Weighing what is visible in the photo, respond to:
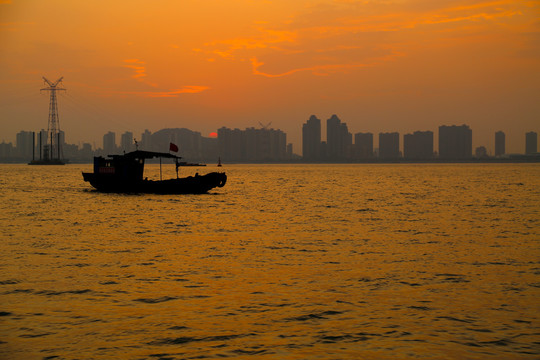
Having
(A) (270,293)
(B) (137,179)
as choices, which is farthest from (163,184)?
(A) (270,293)

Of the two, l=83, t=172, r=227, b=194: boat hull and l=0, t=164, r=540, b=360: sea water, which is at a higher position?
l=83, t=172, r=227, b=194: boat hull

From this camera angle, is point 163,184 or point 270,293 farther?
point 163,184

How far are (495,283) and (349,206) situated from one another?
34480 mm

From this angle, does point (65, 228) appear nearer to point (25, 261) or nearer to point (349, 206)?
point (25, 261)

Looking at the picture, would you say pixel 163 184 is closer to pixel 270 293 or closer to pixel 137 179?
pixel 137 179

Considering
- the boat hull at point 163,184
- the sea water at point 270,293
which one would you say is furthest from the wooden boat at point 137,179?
the sea water at point 270,293

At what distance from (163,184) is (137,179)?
9.83ft

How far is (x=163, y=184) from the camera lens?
204ft

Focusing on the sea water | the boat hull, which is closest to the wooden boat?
the boat hull

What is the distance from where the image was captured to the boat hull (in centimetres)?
6197

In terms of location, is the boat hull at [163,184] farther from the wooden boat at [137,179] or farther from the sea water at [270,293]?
the sea water at [270,293]

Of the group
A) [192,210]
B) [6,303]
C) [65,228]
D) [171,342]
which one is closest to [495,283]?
[171,342]

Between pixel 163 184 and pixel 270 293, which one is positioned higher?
pixel 163 184

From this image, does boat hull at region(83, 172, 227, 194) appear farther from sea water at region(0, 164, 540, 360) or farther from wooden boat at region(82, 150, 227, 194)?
sea water at region(0, 164, 540, 360)
